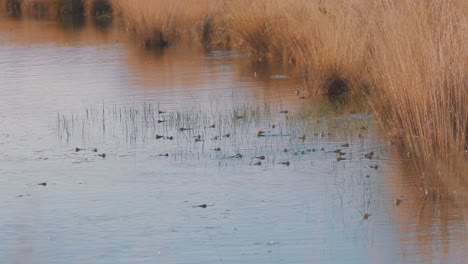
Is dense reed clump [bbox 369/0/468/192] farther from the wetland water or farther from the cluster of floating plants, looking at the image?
the cluster of floating plants

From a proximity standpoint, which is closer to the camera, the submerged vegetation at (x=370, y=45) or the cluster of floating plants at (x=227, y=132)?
the submerged vegetation at (x=370, y=45)

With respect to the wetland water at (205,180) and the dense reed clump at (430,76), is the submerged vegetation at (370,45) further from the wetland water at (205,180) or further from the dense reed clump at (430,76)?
the wetland water at (205,180)

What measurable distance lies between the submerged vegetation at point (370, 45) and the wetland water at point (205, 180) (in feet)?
1.26

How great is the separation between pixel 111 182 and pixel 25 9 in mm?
26313

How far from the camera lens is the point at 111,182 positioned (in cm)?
947

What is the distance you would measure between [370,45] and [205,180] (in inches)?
172

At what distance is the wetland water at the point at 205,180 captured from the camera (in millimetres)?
7270

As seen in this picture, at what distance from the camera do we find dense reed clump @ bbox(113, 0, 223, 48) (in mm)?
22219

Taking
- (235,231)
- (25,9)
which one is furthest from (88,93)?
(25,9)

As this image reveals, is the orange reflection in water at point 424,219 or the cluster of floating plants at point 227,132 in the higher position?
the cluster of floating plants at point 227,132

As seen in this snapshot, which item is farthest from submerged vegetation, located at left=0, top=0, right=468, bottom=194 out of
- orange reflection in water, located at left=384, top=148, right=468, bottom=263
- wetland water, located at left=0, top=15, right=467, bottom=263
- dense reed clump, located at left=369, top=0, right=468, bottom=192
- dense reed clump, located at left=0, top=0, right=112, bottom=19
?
dense reed clump, located at left=0, top=0, right=112, bottom=19

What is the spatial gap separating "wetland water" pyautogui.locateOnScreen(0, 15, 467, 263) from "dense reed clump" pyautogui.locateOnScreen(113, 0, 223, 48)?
19.5ft

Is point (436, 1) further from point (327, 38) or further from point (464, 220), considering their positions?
point (327, 38)

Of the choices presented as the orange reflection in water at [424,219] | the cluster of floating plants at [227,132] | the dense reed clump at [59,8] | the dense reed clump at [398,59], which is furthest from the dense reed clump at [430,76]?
the dense reed clump at [59,8]
